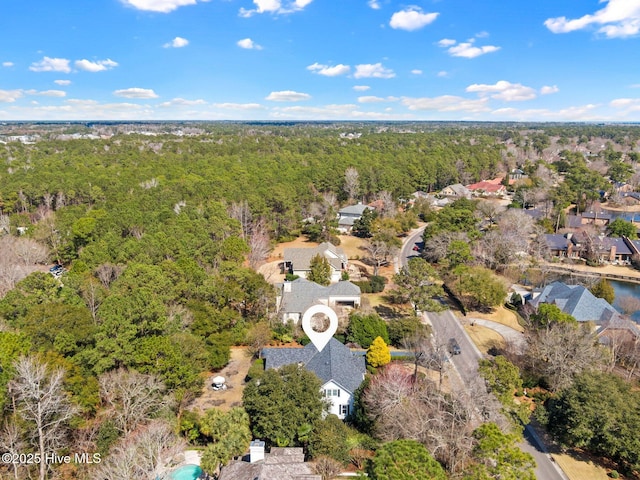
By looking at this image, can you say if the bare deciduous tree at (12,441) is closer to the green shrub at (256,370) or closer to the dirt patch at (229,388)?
the dirt patch at (229,388)

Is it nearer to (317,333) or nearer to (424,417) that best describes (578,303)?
(424,417)

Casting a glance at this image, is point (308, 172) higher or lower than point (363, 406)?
higher

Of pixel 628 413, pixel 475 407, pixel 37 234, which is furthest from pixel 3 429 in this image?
pixel 37 234

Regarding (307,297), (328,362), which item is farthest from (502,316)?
(328,362)

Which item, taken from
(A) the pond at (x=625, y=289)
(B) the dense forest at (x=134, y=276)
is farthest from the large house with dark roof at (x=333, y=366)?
(A) the pond at (x=625, y=289)

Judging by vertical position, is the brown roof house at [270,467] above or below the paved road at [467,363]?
above

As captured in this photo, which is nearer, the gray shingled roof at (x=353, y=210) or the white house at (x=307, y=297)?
the white house at (x=307, y=297)

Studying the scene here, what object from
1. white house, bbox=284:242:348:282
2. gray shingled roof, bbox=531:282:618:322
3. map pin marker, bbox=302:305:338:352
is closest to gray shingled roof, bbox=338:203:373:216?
white house, bbox=284:242:348:282

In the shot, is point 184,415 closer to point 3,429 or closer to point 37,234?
point 3,429
